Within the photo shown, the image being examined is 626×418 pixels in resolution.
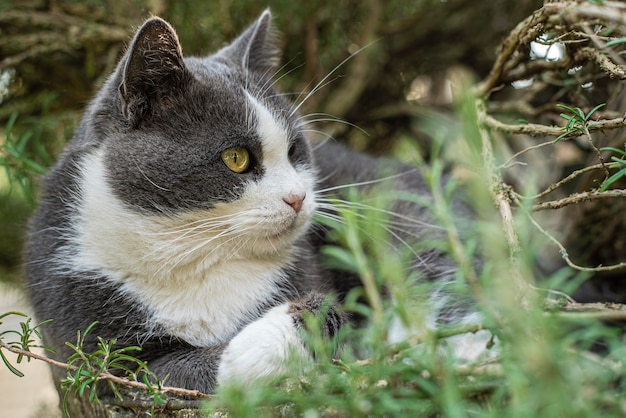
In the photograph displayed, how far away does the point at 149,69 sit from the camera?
3.70 feet

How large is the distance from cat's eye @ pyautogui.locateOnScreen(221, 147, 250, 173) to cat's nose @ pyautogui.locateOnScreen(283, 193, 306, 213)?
101mm

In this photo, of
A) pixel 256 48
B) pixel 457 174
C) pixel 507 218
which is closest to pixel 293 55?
pixel 256 48

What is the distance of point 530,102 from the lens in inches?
61.3

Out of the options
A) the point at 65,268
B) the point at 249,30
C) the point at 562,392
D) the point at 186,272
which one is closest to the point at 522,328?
Answer: the point at 562,392

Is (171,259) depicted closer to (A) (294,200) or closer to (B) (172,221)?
(B) (172,221)

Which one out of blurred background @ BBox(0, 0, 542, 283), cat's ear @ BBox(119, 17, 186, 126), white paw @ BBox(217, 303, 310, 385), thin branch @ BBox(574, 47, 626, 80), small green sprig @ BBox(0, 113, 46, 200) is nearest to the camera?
thin branch @ BBox(574, 47, 626, 80)

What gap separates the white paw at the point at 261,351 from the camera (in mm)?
957

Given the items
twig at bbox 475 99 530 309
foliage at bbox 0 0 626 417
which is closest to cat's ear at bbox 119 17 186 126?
foliage at bbox 0 0 626 417

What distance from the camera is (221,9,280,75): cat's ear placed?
4.77ft

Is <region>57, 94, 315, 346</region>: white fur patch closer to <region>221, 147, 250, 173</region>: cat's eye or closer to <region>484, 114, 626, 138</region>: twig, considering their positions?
<region>221, 147, 250, 173</region>: cat's eye

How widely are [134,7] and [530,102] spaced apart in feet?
3.94

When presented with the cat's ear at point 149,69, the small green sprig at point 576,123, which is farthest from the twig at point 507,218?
the cat's ear at point 149,69

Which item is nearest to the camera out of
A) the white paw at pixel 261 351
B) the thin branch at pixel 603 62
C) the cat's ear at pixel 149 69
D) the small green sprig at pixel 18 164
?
the thin branch at pixel 603 62

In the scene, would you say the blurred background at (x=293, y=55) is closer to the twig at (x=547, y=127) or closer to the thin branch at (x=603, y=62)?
the twig at (x=547, y=127)
